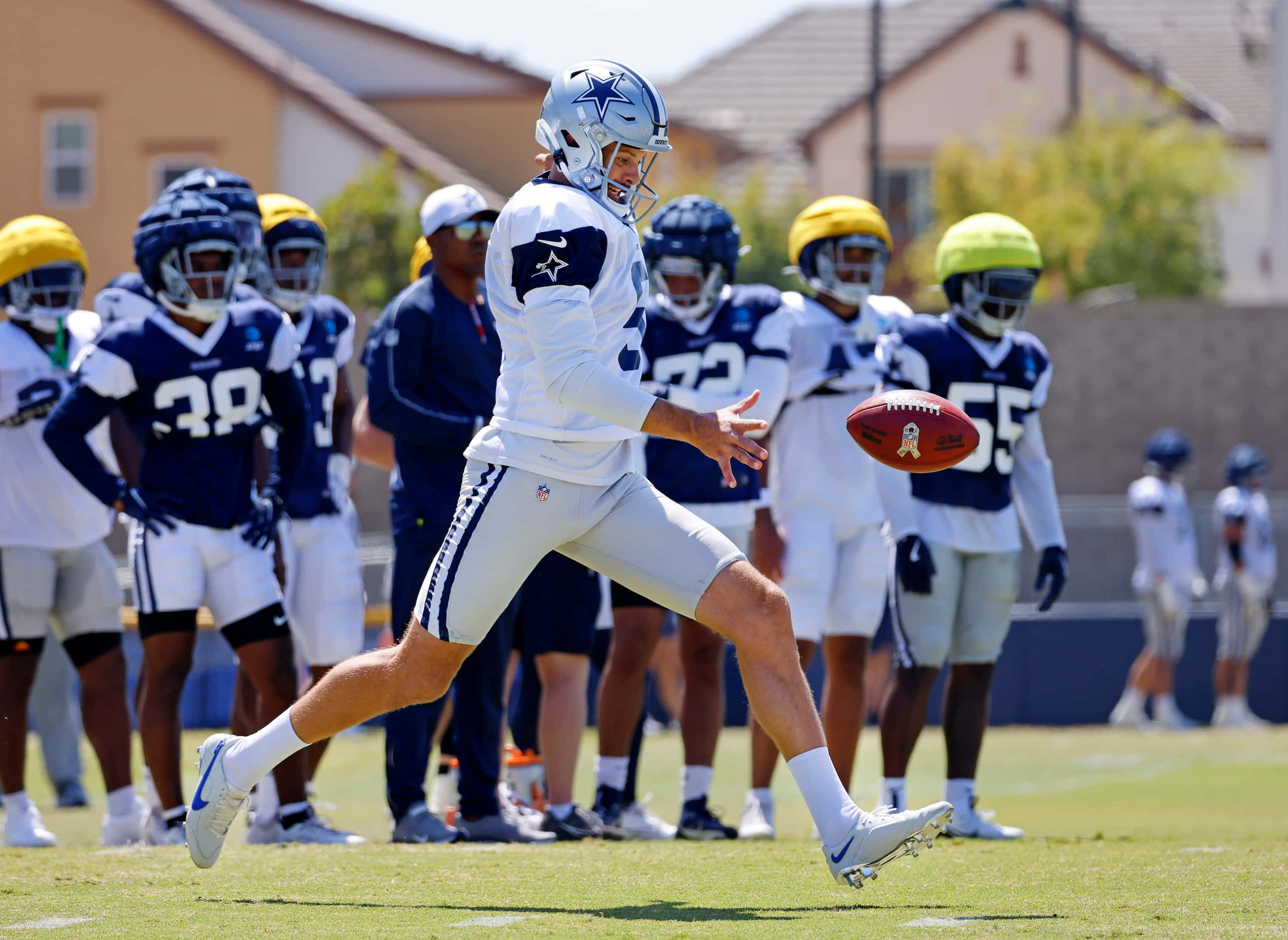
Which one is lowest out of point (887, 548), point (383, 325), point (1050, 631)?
point (1050, 631)

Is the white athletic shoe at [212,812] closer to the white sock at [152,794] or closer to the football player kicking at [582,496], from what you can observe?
the football player kicking at [582,496]

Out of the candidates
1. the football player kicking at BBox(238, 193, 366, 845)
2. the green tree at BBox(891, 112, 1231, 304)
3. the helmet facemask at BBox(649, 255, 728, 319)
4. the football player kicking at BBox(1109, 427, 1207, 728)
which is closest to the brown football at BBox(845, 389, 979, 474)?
the helmet facemask at BBox(649, 255, 728, 319)

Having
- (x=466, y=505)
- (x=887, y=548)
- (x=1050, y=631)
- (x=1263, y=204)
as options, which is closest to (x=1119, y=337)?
(x=1050, y=631)

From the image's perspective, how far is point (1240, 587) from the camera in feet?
46.8

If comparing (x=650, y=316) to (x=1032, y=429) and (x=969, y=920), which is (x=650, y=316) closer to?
(x=1032, y=429)

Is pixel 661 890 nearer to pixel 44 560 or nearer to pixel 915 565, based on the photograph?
pixel 915 565

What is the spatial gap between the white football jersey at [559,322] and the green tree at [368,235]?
79.5 ft

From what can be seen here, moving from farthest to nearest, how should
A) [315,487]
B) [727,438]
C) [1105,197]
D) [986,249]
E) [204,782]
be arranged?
[1105,197] → [315,487] → [986,249] → [204,782] → [727,438]

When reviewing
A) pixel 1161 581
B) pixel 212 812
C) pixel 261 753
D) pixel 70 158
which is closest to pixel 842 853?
pixel 261 753

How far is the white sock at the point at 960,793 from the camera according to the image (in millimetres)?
6969

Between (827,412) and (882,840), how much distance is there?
117 inches

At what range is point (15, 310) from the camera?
7523 mm

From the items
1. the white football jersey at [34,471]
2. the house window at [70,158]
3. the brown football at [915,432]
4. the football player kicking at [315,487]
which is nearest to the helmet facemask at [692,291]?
the football player kicking at [315,487]

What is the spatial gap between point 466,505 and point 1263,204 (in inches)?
1560
